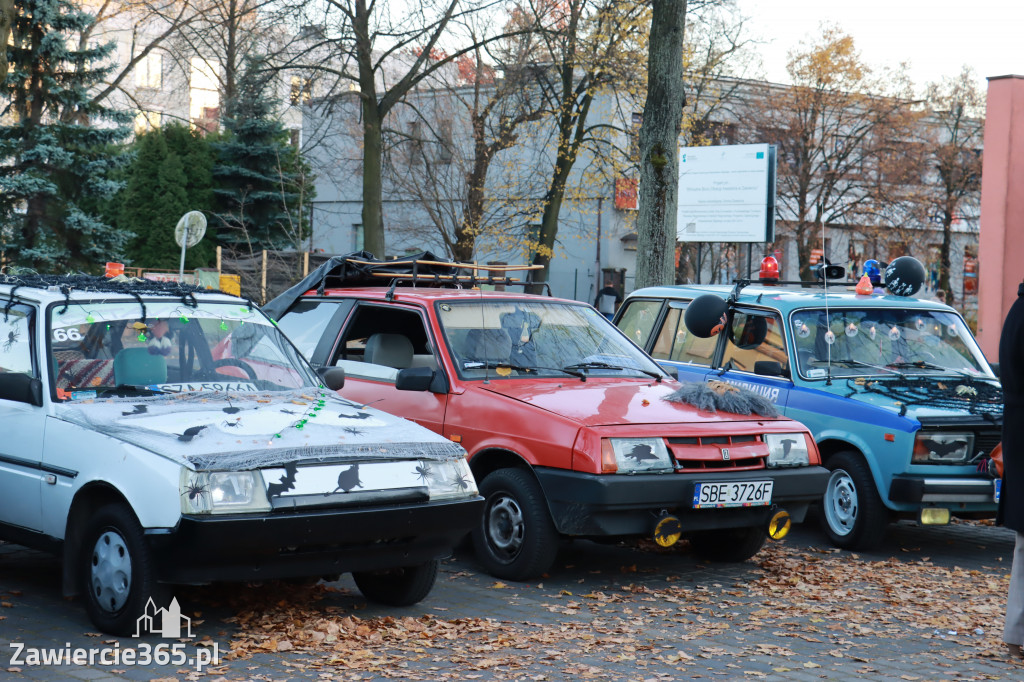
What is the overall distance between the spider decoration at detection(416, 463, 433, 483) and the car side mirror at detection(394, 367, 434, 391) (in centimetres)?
181

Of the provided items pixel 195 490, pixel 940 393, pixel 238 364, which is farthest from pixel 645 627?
pixel 940 393

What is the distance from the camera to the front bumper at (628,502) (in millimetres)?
6613

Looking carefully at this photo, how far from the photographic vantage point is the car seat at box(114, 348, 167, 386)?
6.18m

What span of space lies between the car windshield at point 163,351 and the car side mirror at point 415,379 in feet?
2.68

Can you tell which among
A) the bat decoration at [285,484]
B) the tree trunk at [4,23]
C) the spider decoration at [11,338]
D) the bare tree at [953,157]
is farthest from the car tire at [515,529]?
the bare tree at [953,157]

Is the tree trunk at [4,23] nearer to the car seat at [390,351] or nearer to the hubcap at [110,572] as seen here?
the car seat at [390,351]

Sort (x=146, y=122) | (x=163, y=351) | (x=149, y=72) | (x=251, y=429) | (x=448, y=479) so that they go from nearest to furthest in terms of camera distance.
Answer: (x=251, y=429)
(x=448, y=479)
(x=163, y=351)
(x=146, y=122)
(x=149, y=72)

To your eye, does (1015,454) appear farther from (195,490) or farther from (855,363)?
(195,490)

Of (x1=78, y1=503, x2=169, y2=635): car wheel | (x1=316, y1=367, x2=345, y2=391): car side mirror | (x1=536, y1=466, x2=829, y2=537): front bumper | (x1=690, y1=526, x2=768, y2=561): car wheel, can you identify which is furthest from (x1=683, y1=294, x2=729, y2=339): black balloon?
(x1=78, y1=503, x2=169, y2=635): car wheel

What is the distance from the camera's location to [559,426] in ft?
22.6

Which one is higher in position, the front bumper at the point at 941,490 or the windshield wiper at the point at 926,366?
the windshield wiper at the point at 926,366

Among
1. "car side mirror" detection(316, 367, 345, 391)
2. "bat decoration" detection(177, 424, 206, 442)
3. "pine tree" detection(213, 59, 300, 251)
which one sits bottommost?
"bat decoration" detection(177, 424, 206, 442)

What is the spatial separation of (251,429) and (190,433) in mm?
285

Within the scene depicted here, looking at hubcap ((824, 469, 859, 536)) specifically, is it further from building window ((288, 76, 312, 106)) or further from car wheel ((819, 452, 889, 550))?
building window ((288, 76, 312, 106))
